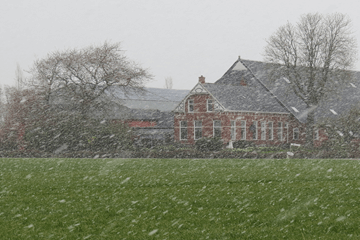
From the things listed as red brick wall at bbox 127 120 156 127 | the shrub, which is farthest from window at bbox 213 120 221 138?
red brick wall at bbox 127 120 156 127

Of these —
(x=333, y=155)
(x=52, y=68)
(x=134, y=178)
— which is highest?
(x=52, y=68)

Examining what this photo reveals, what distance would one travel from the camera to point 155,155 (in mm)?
26953

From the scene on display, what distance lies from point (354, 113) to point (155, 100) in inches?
921

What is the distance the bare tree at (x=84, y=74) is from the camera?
114ft

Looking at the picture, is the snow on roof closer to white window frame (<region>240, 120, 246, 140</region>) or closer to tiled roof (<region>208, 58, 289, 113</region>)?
tiled roof (<region>208, 58, 289, 113</region>)

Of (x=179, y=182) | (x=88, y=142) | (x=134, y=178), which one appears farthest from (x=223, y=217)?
(x=88, y=142)

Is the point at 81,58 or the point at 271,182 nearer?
the point at 271,182

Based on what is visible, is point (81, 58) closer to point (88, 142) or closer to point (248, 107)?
point (88, 142)

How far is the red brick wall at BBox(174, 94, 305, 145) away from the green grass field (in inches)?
892

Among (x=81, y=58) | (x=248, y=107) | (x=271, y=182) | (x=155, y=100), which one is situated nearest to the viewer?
(x=271, y=182)

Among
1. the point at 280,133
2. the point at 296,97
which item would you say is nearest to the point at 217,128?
the point at 280,133

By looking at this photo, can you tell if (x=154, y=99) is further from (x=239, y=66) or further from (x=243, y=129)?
(x=243, y=129)

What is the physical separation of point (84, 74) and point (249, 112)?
13752 mm

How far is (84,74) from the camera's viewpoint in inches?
1396
